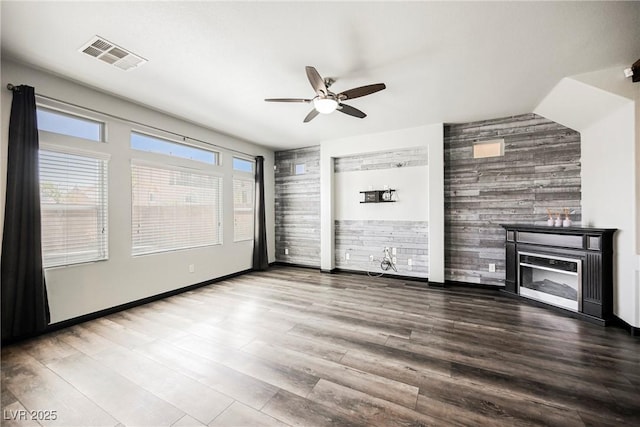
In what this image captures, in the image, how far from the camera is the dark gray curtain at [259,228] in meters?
5.70

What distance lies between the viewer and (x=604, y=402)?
1.72m

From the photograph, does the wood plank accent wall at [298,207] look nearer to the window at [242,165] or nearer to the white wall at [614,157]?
the window at [242,165]

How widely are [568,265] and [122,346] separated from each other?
5458mm

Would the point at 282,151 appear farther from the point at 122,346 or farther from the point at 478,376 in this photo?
the point at 478,376

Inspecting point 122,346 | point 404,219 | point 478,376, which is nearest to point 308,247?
point 404,219

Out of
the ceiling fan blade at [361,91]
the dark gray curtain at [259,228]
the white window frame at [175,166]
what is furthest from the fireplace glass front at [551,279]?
the white window frame at [175,166]

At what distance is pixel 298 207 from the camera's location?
20.2ft

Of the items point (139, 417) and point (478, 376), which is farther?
point (478, 376)

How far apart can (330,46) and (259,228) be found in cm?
418

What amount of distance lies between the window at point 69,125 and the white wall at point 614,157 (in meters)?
5.93

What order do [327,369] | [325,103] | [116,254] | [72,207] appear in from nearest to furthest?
[327,369] → [325,103] → [72,207] → [116,254]

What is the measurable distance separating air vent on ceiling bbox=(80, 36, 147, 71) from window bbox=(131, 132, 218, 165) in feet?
4.05

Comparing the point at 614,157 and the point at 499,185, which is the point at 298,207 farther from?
the point at 614,157

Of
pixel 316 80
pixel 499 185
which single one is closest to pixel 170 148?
pixel 316 80
